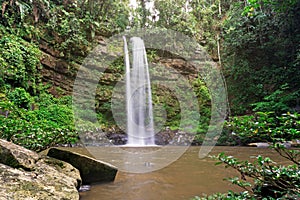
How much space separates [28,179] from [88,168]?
3.43 ft

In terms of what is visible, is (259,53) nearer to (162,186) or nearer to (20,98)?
(20,98)

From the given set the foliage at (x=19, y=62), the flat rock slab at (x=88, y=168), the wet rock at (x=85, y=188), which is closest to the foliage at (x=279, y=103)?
the flat rock slab at (x=88, y=168)

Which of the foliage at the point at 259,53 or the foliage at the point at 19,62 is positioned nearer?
the foliage at the point at 19,62

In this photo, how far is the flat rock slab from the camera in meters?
2.73

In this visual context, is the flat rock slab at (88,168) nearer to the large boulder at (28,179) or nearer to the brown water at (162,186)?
the brown water at (162,186)

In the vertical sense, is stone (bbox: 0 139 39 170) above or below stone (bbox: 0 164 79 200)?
above

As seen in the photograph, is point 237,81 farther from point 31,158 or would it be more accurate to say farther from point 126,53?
point 31,158

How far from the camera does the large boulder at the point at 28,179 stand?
1.53 m

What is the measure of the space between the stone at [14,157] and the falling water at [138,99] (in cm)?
886

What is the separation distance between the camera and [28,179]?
1735 millimetres

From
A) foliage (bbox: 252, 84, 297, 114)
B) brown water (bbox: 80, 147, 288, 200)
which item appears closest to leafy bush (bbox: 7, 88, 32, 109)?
brown water (bbox: 80, 147, 288, 200)

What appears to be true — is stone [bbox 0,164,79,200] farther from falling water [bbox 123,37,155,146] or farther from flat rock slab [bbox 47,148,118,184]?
falling water [bbox 123,37,155,146]

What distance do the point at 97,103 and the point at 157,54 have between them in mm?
5704

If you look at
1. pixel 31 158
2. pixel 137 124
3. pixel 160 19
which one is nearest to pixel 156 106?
pixel 137 124
